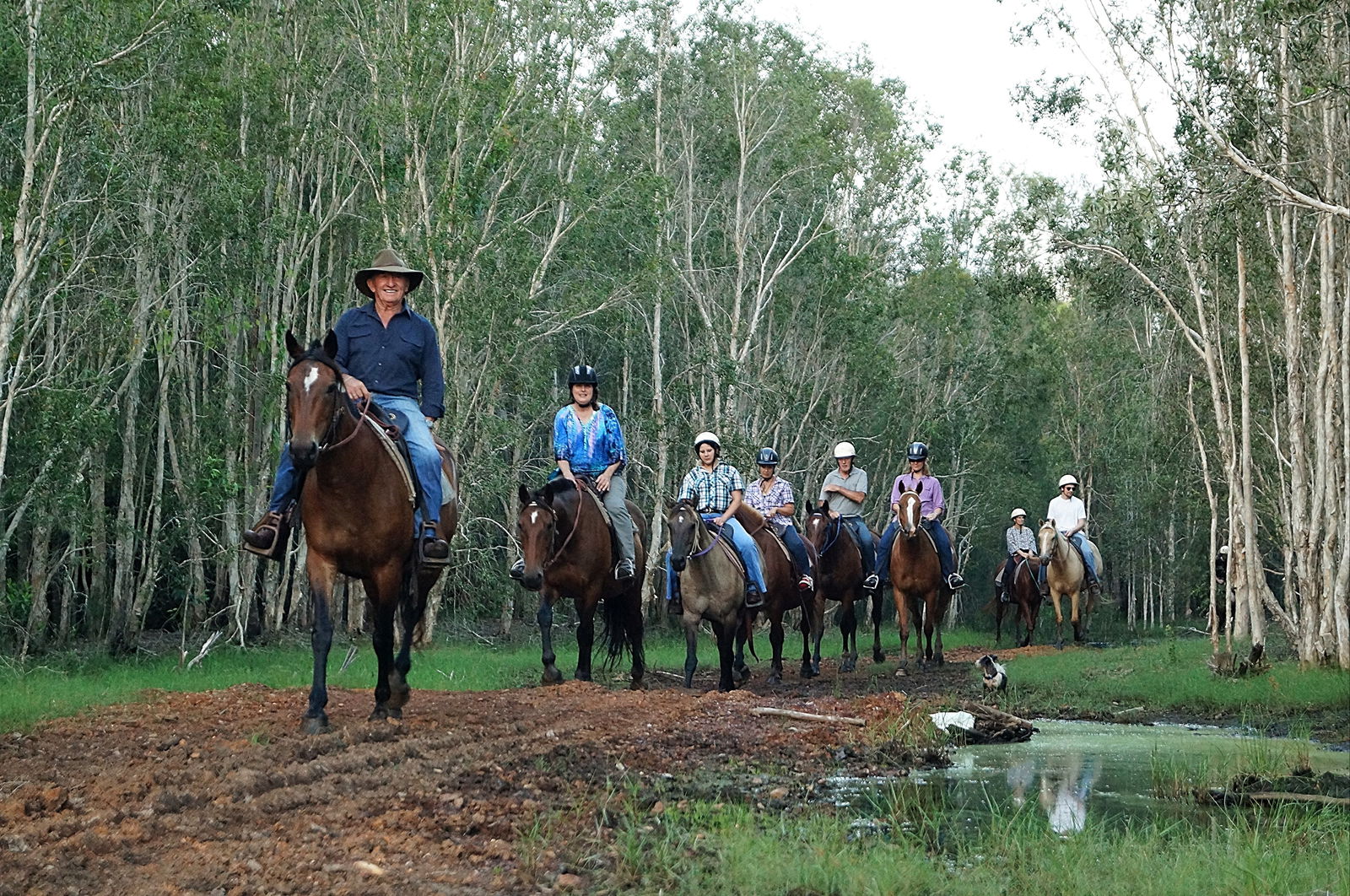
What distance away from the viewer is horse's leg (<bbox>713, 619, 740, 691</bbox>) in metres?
13.9

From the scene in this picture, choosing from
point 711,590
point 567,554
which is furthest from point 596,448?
point 711,590

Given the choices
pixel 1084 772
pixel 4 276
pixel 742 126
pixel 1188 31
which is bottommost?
pixel 1084 772

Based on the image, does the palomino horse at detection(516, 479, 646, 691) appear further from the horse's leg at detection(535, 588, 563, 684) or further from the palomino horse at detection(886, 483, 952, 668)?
the palomino horse at detection(886, 483, 952, 668)

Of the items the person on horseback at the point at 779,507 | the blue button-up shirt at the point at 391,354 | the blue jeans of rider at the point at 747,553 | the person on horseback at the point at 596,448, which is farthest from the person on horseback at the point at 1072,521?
the blue button-up shirt at the point at 391,354

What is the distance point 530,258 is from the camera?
26.4 m

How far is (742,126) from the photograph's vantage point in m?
38.9

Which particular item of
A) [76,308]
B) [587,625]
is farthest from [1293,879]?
[76,308]

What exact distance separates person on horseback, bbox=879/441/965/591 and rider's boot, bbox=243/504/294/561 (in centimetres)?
1062

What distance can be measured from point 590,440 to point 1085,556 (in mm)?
16742

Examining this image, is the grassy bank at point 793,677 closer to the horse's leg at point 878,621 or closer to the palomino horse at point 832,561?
the horse's leg at point 878,621

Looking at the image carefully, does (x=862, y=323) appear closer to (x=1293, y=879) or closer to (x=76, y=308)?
(x=76, y=308)

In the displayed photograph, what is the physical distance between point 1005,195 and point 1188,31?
123ft

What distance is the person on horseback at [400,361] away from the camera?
31.6ft

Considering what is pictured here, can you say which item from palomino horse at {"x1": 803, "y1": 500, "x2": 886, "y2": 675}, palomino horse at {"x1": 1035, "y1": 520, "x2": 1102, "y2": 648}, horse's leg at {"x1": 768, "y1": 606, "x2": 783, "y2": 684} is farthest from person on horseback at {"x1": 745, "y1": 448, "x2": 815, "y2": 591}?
palomino horse at {"x1": 1035, "y1": 520, "x2": 1102, "y2": 648}
